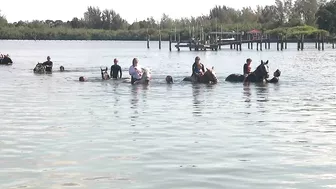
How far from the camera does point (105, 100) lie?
97.6ft

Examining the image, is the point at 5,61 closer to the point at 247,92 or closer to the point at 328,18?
the point at 247,92

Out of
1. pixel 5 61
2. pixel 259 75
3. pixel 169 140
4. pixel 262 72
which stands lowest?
pixel 5 61

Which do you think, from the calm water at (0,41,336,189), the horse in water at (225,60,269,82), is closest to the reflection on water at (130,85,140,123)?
the calm water at (0,41,336,189)

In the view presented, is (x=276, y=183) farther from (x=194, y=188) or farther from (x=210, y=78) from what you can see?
(x=210, y=78)

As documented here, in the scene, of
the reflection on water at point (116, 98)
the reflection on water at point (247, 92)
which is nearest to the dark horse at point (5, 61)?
the reflection on water at point (116, 98)

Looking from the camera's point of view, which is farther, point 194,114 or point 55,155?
point 194,114

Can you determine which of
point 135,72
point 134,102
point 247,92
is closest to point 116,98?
point 134,102

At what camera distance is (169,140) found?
18.0 metres

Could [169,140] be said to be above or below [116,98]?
above

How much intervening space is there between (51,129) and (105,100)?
9.54 meters

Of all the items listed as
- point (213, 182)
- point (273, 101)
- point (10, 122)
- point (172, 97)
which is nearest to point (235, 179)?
point (213, 182)

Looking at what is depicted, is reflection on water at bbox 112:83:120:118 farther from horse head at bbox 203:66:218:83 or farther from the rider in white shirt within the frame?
horse head at bbox 203:66:218:83

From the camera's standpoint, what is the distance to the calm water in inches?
534

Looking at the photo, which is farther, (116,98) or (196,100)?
(116,98)
